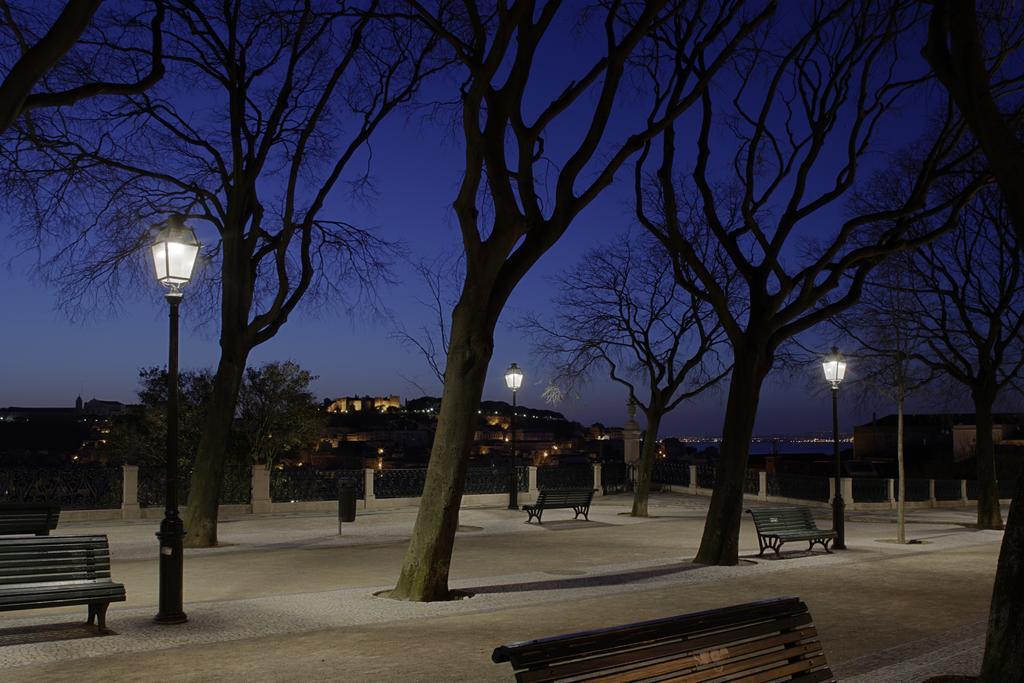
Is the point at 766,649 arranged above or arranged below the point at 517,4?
below

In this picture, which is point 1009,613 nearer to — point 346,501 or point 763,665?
point 763,665

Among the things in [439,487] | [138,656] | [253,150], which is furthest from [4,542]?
[253,150]

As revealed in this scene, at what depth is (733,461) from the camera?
53.9 feet

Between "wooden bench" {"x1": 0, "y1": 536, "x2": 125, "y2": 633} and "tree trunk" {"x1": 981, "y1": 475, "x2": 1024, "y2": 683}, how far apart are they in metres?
7.93

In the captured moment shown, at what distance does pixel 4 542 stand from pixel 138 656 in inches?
82.6

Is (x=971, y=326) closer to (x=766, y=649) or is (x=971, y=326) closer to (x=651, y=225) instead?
(x=651, y=225)

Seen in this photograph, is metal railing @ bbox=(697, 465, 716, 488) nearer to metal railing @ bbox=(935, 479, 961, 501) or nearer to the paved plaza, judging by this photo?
metal railing @ bbox=(935, 479, 961, 501)

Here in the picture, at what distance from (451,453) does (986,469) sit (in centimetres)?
1962

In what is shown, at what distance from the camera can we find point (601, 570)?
16.0 metres

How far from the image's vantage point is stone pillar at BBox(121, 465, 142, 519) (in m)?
25.7

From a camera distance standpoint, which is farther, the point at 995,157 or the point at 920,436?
the point at 920,436

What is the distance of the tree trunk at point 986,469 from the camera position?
86.0 ft

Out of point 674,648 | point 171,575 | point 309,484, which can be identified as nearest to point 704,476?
point 309,484

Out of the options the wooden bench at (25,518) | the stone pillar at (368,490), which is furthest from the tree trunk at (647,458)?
the wooden bench at (25,518)
